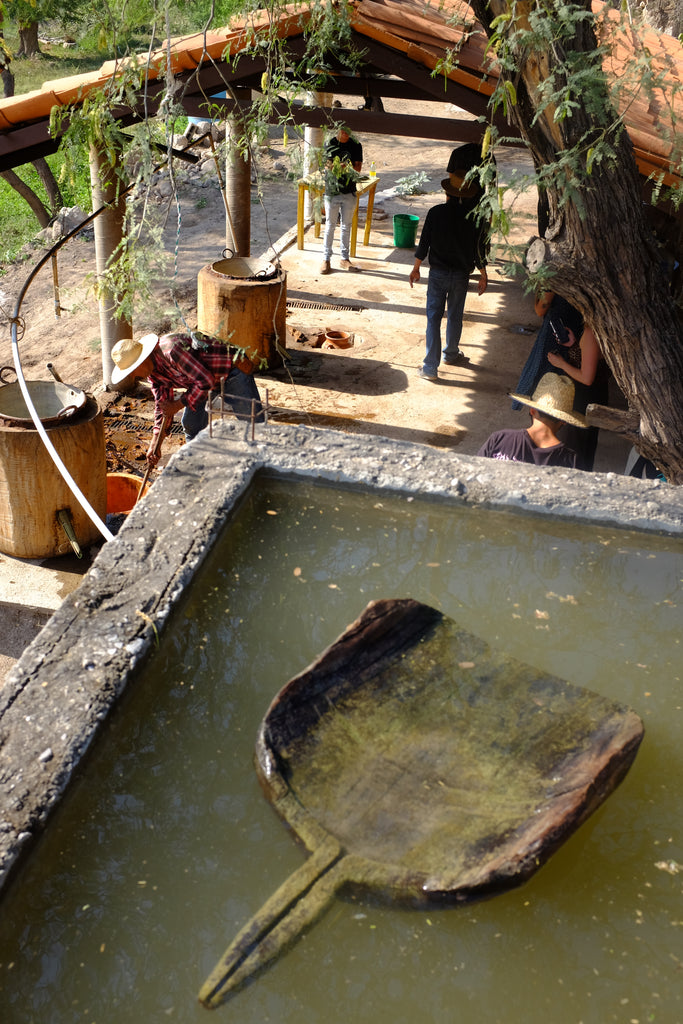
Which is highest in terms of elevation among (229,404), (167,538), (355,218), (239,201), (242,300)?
(239,201)

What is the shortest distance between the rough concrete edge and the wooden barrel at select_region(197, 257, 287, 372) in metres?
4.31

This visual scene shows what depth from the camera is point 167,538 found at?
3.21 meters

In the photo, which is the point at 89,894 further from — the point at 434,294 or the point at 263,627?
the point at 434,294

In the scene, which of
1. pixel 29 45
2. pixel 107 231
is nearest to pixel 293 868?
pixel 107 231

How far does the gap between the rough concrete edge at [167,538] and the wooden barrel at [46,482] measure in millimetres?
2235

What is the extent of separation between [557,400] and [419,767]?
9.39 ft

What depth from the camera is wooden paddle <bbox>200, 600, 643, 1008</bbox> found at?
2154 millimetres

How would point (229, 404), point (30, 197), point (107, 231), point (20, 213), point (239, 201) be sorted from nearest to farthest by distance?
point (229, 404) < point (107, 231) < point (239, 201) < point (30, 197) < point (20, 213)

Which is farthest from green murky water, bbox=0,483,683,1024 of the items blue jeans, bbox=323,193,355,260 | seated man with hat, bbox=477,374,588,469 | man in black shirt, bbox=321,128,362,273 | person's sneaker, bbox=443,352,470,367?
blue jeans, bbox=323,193,355,260

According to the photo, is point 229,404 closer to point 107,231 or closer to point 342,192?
point 107,231

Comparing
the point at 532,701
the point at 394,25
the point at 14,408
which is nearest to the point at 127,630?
the point at 532,701

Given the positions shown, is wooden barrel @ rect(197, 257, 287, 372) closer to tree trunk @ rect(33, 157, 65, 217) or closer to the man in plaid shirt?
the man in plaid shirt

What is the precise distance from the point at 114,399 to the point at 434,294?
3114 mm

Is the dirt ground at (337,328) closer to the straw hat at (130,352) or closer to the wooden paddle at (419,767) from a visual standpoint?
the straw hat at (130,352)
